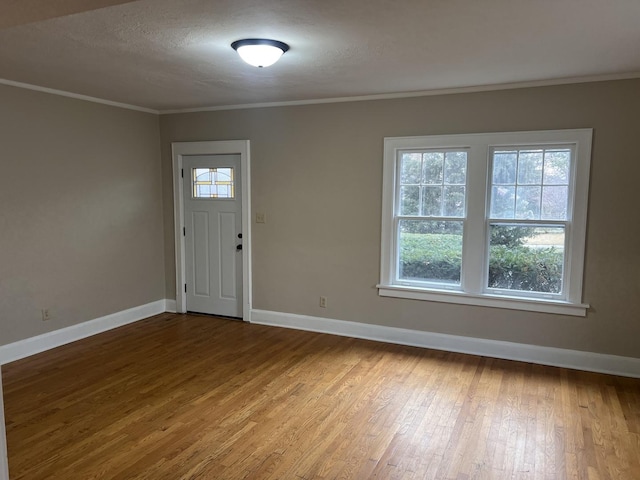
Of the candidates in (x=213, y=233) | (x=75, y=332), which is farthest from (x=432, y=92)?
(x=75, y=332)

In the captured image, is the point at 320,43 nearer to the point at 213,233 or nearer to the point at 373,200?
the point at 373,200

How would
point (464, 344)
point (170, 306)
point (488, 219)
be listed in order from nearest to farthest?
point (488, 219) < point (464, 344) < point (170, 306)

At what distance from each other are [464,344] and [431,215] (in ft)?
4.12

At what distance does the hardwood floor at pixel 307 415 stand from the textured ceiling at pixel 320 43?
2.30m

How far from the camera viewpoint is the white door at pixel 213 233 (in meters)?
5.25

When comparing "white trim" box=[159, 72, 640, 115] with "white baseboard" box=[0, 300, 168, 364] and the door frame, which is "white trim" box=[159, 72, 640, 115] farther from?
"white baseboard" box=[0, 300, 168, 364]

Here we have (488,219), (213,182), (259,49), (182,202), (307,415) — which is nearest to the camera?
(259,49)

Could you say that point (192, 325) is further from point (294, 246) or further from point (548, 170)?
point (548, 170)

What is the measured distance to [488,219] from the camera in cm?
411

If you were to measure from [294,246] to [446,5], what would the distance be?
10.3 feet


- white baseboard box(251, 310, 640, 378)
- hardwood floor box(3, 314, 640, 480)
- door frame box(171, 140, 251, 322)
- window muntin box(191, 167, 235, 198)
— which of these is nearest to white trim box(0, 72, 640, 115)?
door frame box(171, 140, 251, 322)

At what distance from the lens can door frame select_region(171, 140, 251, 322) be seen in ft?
16.7

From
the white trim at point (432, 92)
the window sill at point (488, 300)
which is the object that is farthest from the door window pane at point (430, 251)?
the white trim at point (432, 92)

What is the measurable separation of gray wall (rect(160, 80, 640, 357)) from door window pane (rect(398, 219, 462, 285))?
261 mm
